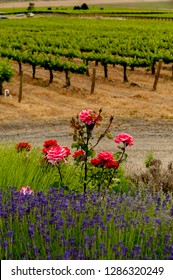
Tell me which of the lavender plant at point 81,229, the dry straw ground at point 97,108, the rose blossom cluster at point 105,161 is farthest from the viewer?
the dry straw ground at point 97,108

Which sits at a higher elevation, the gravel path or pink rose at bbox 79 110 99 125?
pink rose at bbox 79 110 99 125

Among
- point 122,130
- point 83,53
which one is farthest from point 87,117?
point 83,53

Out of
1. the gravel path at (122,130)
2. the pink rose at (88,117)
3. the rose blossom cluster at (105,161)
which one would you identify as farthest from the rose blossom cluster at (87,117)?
the gravel path at (122,130)

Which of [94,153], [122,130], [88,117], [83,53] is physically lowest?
[122,130]

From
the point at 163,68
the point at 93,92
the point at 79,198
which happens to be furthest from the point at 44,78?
the point at 79,198

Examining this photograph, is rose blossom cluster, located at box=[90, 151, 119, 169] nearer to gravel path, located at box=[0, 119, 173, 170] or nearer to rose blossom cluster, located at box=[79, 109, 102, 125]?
rose blossom cluster, located at box=[79, 109, 102, 125]

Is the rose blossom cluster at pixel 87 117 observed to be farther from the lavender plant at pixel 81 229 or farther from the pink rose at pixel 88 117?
the lavender plant at pixel 81 229

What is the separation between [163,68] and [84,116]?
28189 millimetres

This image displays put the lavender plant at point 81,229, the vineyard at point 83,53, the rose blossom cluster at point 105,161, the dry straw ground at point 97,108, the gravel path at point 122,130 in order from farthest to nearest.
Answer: the vineyard at point 83,53 < the dry straw ground at point 97,108 < the gravel path at point 122,130 < the rose blossom cluster at point 105,161 < the lavender plant at point 81,229

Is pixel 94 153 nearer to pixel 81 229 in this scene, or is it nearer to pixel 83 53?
pixel 81 229

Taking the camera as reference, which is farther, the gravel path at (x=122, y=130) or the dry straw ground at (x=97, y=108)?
the dry straw ground at (x=97, y=108)

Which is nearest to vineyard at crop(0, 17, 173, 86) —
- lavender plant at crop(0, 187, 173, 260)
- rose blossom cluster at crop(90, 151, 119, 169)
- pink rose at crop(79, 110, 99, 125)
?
pink rose at crop(79, 110, 99, 125)

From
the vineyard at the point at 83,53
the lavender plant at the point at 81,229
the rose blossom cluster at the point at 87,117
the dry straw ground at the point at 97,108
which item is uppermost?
the rose blossom cluster at the point at 87,117
